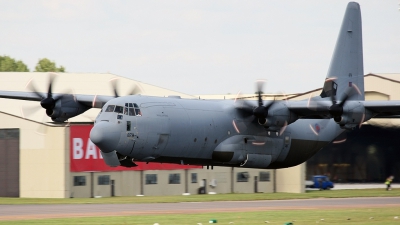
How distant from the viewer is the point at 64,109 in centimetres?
3703

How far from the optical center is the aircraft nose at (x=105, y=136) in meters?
29.4

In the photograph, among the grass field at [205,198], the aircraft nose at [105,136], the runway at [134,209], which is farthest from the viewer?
the grass field at [205,198]

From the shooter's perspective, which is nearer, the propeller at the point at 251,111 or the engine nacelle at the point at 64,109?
the propeller at the point at 251,111

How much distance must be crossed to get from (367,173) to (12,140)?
25.5 m

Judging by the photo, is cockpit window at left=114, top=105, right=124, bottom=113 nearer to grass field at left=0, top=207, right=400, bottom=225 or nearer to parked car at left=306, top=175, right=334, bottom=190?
grass field at left=0, top=207, right=400, bottom=225

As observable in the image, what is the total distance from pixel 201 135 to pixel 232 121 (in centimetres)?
244

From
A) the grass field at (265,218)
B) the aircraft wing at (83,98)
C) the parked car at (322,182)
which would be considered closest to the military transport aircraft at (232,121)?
the aircraft wing at (83,98)

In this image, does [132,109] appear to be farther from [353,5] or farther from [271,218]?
[353,5]

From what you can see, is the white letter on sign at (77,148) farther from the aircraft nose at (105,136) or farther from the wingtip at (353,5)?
the wingtip at (353,5)

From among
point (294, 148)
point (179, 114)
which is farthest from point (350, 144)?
point (179, 114)

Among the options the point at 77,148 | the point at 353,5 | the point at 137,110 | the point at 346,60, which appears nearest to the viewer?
the point at 137,110

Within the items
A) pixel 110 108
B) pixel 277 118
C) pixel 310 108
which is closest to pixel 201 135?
pixel 277 118

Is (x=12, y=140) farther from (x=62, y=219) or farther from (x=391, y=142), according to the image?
(x=391, y=142)

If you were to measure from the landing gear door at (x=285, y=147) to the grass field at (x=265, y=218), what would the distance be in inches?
185
